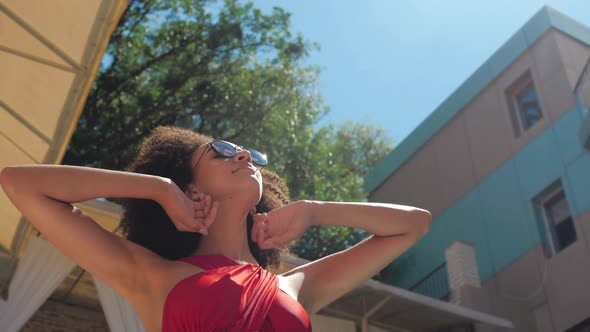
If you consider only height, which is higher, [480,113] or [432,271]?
[480,113]

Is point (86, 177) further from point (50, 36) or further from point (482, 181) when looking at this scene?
point (482, 181)

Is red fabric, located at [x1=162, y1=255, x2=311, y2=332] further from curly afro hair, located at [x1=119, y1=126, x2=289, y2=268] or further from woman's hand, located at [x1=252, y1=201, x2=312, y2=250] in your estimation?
curly afro hair, located at [x1=119, y1=126, x2=289, y2=268]

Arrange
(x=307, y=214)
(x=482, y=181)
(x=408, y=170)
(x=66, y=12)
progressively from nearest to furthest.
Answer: (x=307, y=214) < (x=66, y=12) < (x=482, y=181) < (x=408, y=170)

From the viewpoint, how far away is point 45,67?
19.3 ft

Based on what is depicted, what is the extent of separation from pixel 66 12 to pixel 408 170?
1318cm

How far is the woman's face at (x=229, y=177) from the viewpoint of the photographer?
2.44 m

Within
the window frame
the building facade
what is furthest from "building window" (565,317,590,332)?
the window frame

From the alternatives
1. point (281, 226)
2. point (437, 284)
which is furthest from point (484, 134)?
point (281, 226)

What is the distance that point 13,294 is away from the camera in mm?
7781

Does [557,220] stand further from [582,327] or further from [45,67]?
[45,67]

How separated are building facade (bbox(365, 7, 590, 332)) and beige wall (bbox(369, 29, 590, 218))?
3cm

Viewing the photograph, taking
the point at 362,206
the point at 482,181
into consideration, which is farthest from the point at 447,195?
the point at 362,206

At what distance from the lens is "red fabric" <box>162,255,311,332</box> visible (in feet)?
6.53

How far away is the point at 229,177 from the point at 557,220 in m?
12.1
